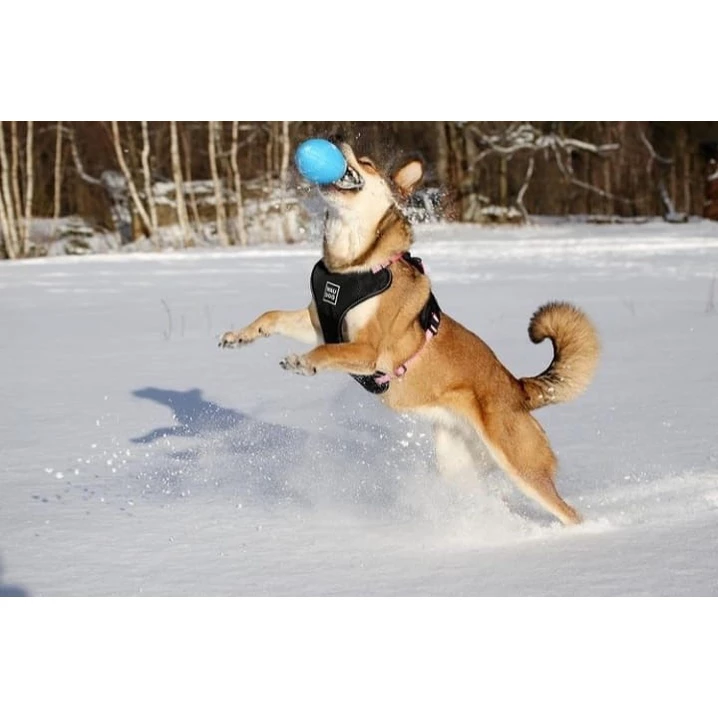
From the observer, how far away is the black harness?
14.3ft

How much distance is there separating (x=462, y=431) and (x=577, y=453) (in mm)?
1205

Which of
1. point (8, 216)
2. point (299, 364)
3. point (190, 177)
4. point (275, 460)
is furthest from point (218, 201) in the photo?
point (299, 364)

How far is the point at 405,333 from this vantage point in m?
4.50

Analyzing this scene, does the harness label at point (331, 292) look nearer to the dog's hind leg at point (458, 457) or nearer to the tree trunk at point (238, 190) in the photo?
the dog's hind leg at point (458, 457)

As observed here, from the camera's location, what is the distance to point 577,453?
563 centimetres

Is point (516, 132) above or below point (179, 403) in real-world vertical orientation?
above

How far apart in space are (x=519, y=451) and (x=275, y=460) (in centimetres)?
148

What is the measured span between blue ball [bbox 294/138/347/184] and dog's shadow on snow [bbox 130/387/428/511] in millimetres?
1525

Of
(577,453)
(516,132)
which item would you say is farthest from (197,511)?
(516,132)

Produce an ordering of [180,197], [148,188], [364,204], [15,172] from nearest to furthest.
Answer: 1. [364,204]
2. [15,172]
3. [180,197]
4. [148,188]

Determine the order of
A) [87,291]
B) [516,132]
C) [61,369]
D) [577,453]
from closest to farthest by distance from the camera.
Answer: [577,453] < [61,369] < [87,291] < [516,132]

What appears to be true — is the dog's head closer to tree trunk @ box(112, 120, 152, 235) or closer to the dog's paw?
the dog's paw

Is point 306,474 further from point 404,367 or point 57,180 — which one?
point 57,180
